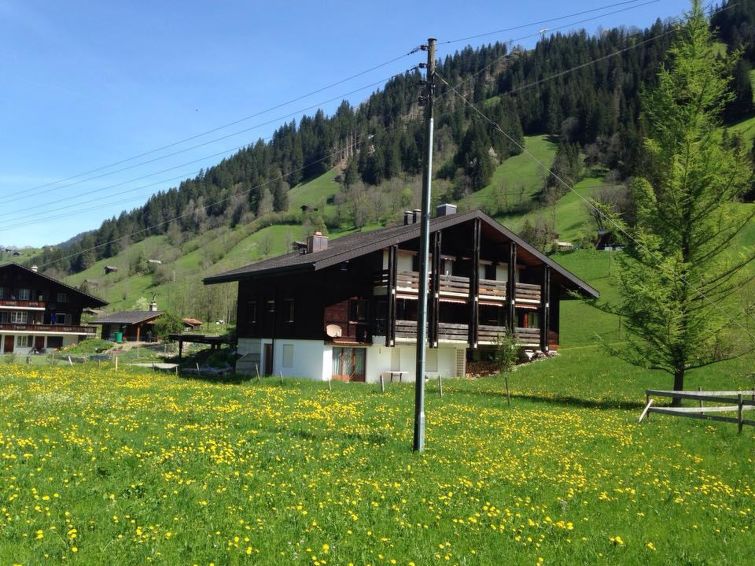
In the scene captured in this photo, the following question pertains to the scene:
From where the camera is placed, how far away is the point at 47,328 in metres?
82.0

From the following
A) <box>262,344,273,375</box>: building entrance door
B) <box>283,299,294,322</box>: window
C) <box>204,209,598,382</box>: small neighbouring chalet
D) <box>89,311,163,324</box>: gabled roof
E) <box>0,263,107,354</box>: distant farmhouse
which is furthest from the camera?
<box>89,311,163,324</box>: gabled roof

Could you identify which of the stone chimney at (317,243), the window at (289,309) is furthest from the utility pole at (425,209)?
the stone chimney at (317,243)

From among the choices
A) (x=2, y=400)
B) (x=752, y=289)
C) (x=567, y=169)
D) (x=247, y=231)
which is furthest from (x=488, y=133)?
(x=2, y=400)

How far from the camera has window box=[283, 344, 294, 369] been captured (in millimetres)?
40844

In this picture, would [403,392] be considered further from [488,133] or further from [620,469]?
[488,133]

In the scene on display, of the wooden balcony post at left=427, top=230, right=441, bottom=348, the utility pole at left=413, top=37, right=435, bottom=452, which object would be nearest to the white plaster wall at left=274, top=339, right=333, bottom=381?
the wooden balcony post at left=427, top=230, right=441, bottom=348

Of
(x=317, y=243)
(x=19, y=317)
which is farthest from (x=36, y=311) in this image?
(x=317, y=243)

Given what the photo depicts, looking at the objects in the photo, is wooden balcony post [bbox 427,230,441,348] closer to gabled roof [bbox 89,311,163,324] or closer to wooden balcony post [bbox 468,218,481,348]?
wooden balcony post [bbox 468,218,481,348]

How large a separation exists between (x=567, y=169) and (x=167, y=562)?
142382 millimetres

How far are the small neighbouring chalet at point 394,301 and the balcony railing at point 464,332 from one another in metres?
→ 0.07

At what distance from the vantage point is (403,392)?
30234mm

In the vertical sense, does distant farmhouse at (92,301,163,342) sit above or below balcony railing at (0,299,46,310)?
below

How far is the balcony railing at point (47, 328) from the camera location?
79.5 m

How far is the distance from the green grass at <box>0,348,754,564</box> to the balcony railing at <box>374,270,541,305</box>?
1874 cm
